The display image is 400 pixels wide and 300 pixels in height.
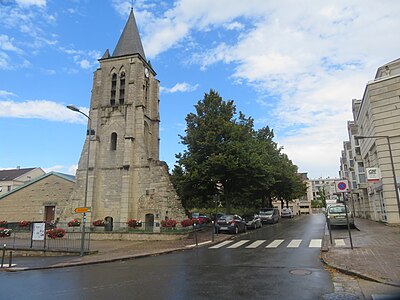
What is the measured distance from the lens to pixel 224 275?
28.3 feet

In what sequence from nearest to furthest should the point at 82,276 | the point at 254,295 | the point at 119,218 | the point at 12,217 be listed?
the point at 254,295 → the point at 82,276 → the point at 119,218 → the point at 12,217

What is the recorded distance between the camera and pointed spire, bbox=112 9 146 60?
32656mm

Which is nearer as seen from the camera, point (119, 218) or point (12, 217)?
point (119, 218)

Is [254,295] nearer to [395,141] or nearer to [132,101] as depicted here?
[395,141]

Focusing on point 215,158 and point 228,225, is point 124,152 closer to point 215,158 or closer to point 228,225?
point 215,158

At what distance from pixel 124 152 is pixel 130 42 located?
44.7ft

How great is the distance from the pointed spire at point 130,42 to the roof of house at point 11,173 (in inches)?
1856

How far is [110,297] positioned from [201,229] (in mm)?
18823

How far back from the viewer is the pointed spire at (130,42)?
3266 cm

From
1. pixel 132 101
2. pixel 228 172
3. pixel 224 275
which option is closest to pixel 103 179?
pixel 132 101

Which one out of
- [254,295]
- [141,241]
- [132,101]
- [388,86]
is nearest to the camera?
[254,295]

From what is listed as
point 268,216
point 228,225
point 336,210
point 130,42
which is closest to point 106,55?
point 130,42

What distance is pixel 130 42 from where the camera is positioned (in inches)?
1320

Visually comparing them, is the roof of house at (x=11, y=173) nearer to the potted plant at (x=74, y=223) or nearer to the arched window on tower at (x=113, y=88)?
the arched window on tower at (x=113, y=88)
